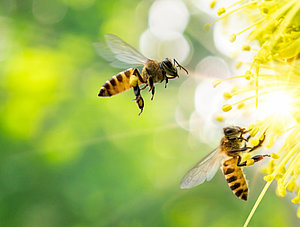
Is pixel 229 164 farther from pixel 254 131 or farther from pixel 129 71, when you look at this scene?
pixel 129 71

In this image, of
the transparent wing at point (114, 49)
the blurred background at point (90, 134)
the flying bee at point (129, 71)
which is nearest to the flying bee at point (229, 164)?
the flying bee at point (129, 71)

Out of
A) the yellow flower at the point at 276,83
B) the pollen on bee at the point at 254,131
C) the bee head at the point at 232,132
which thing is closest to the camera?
the yellow flower at the point at 276,83

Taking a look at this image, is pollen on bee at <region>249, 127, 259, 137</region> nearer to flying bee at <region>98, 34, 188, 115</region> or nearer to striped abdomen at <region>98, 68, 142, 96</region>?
flying bee at <region>98, 34, 188, 115</region>

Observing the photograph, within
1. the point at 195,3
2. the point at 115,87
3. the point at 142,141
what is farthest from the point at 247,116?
the point at 195,3

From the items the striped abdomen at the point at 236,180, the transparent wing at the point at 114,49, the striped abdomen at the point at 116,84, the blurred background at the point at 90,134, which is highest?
the transparent wing at the point at 114,49

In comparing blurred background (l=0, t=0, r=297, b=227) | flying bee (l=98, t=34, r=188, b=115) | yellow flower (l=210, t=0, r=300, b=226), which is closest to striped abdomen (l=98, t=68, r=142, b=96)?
flying bee (l=98, t=34, r=188, b=115)

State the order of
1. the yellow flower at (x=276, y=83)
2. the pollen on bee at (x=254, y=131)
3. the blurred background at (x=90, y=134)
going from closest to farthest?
the yellow flower at (x=276, y=83) < the pollen on bee at (x=254, y=131) < the blurred background at (x=90, y=134)

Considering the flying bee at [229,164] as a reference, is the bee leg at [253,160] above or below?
above

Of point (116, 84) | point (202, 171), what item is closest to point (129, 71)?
point (116, 84)

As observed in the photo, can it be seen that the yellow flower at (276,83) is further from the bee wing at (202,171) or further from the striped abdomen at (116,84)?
the striped abdomen at (116,84)
